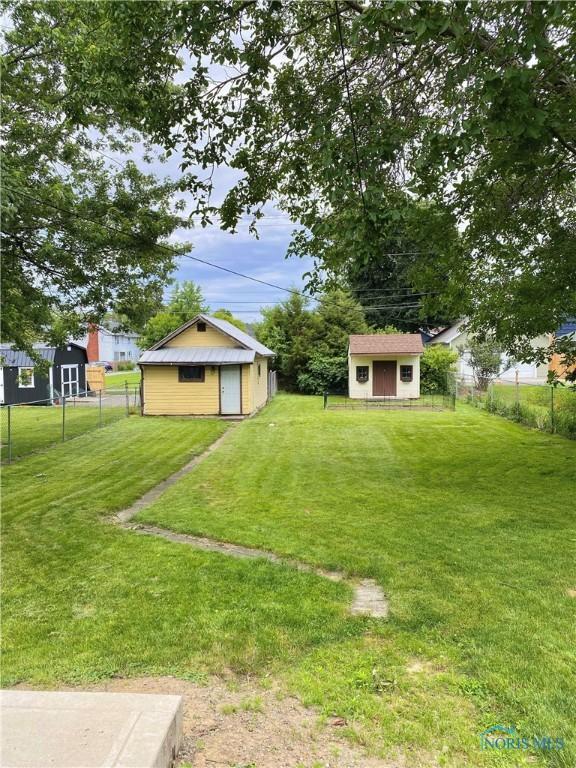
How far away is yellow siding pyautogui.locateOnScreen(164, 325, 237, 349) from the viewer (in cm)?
2033

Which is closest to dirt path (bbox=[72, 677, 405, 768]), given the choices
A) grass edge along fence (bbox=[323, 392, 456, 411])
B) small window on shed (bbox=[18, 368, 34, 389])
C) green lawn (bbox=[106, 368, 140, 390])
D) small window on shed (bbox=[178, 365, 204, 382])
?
small window on shed (bbox=[178, 365, 204, 382])

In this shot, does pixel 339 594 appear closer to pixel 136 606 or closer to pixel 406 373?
pixel 136 606

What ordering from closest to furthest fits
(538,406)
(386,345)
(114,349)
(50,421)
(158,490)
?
(158,490) < (538,406) < (50,421) < (386,345) < (114,349)

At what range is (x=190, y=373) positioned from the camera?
1966 cm

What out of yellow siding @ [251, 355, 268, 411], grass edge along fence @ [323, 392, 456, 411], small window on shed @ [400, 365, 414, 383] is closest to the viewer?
yellow siding @ [251, 355, 268, 411]

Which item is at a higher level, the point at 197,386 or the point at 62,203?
the point at 62,203

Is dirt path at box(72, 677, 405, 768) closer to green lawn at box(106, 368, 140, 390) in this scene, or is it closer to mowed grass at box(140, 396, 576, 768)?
mowed grass at box(140, 396, 576, 768)

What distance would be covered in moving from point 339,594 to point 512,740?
198 cm

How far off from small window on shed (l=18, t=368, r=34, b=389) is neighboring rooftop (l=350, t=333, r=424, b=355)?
53.8ft

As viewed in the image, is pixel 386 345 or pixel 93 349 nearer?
pixel 386 345

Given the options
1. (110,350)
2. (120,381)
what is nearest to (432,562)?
(120,381)

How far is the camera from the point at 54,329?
31.9 ft

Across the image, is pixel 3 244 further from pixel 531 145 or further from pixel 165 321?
pixel 165 321

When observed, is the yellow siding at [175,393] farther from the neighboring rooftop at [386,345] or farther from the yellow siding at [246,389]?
the neighboring rooftop at [386,345]
